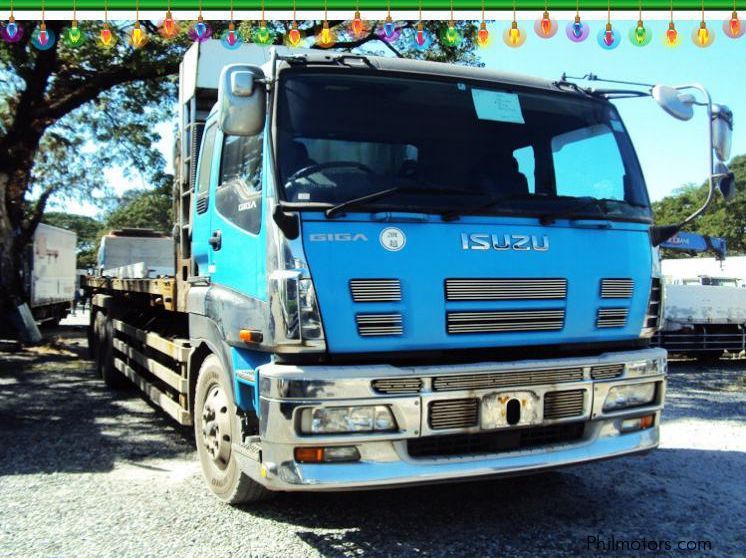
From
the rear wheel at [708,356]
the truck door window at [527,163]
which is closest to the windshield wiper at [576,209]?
the truck door window at [527,163]

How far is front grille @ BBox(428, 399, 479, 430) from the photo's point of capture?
345 centimetres

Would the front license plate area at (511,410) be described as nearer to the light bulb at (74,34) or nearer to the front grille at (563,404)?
the front grille at (563,404)

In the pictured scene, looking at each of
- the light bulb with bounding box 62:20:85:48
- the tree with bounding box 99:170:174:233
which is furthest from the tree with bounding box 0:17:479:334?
the tree with bounding box 99:170:174:233

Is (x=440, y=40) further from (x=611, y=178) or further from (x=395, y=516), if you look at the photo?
(x=395, y=516)

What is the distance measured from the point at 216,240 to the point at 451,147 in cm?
158

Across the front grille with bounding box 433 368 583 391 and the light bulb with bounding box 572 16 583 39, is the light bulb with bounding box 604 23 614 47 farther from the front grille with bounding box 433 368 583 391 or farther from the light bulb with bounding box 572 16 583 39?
the front grille with bounding box 433 368 583 391

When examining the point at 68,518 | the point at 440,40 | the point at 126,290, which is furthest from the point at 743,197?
the point at 68,518

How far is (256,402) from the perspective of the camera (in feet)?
11.4

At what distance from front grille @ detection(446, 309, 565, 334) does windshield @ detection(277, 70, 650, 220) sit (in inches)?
21.8

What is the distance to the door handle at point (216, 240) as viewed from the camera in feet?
14.0

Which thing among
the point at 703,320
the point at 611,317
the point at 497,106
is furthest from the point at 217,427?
the point at 703,320

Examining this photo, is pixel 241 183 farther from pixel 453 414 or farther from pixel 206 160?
pixel 453 414

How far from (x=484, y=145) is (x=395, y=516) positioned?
2.26 metres

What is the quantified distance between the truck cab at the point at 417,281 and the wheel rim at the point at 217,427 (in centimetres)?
2
